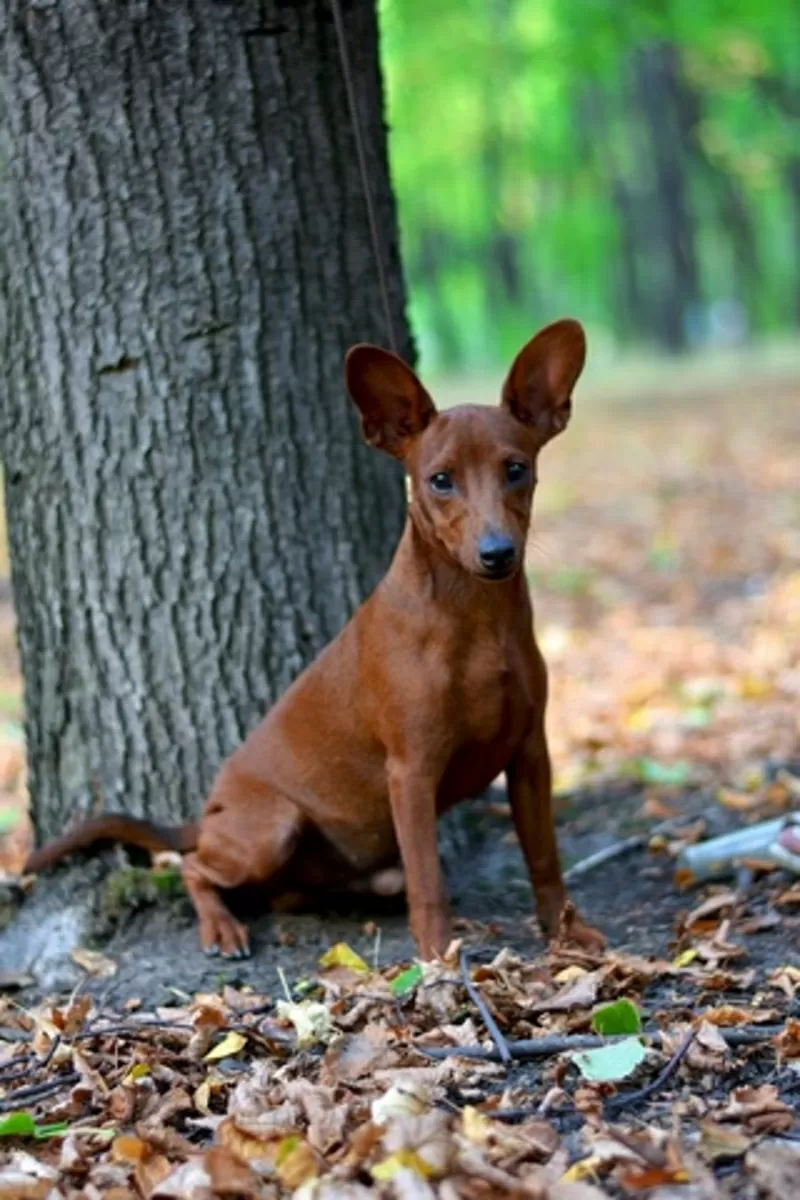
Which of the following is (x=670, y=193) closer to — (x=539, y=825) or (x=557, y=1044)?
(x=539, y=825)

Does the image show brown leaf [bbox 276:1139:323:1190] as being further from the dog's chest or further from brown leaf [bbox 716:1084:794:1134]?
the dog's chest

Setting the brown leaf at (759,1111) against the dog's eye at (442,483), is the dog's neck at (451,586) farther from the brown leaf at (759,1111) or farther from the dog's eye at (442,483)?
the brown leaf at (759,1111)

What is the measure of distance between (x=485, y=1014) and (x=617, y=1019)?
0.30 m

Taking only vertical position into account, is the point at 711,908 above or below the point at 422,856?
below

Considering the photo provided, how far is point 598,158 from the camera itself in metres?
37.5

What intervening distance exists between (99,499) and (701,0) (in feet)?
41.1

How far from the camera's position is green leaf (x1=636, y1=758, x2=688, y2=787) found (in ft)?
21.2

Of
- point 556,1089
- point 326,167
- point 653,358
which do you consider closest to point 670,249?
point 653,358

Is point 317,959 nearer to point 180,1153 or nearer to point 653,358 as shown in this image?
point 180,1153

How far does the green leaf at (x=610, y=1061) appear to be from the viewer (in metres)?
3.24

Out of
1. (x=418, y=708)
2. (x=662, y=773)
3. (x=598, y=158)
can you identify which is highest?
(x=598, y=158)

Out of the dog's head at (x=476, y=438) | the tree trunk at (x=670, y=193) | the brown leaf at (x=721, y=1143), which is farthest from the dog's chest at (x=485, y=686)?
the tree trunk at (x=670, y=193)

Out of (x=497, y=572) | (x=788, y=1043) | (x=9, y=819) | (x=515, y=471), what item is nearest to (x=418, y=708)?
(x=497, y=572)

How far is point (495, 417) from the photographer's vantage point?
13.1 feet
